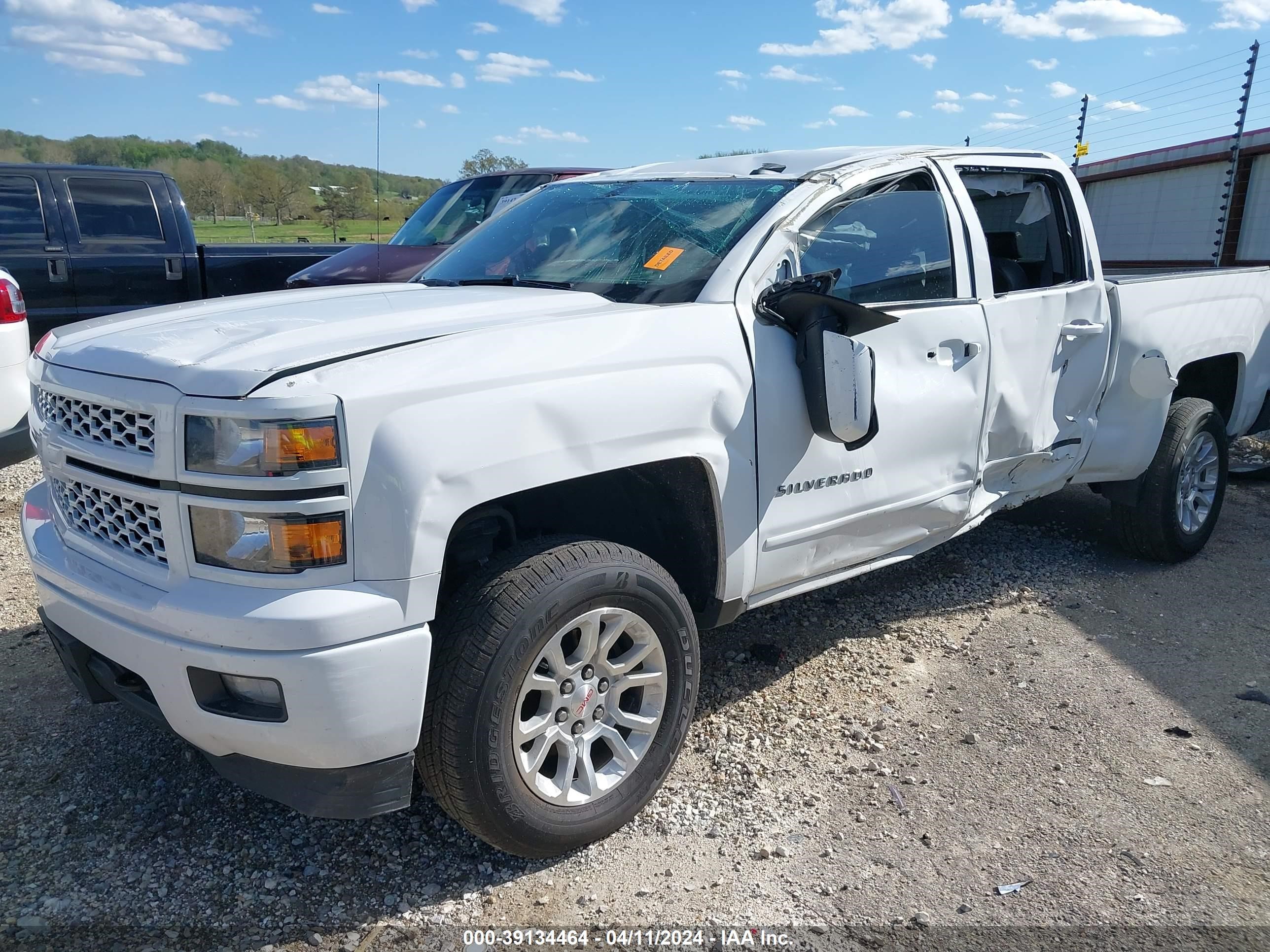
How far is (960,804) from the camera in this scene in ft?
10.1

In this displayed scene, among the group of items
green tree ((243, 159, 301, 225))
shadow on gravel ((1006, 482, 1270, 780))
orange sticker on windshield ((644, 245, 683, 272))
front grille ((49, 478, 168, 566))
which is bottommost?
shadow on gravel ((1006, 482, 1270, 780))

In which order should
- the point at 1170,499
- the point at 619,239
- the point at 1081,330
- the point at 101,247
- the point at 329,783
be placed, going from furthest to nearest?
the point at 101,247
the point at 1170,499
the point at 1081,330
the point at 619,239
the point at 329,783

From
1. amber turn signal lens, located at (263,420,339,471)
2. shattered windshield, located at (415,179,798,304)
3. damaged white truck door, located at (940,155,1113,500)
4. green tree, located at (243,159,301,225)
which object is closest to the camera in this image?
amber turn signal lens, located at (263,420,339,471)

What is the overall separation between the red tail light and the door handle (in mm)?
5236

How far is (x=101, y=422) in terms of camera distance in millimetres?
2512

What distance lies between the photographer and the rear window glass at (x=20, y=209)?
814 cm

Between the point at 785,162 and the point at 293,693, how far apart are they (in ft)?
8.65

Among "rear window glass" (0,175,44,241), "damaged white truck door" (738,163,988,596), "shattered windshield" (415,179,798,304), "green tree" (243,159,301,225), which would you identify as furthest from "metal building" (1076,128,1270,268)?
"green tree" (243,159,301,225)

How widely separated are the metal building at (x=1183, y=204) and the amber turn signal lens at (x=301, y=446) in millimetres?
8904

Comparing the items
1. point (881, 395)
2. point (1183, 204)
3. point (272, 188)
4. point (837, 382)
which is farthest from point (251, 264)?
point (272, 188)

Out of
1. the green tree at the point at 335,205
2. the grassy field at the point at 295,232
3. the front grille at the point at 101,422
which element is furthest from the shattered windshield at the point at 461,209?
the front grille at the point at 101,422

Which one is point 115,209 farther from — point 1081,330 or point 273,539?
point 1081,330

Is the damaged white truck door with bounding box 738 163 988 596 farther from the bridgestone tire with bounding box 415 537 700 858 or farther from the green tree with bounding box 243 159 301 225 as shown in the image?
the green tree with bounding box 243 159 301 225

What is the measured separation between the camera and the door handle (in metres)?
4.25
